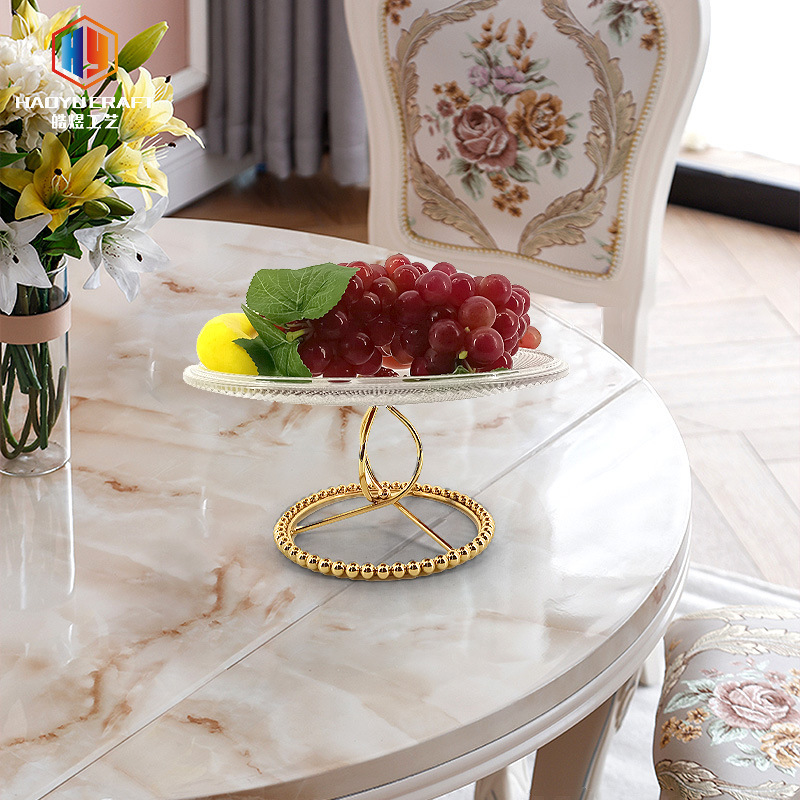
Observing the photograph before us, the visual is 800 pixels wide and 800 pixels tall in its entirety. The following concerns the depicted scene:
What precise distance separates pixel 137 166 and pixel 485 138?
0.96m

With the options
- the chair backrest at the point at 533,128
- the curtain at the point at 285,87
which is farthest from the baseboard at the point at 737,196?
the chair backrest at the point at 533,128

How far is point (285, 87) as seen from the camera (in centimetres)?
328

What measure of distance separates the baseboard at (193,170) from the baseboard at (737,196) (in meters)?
1.41

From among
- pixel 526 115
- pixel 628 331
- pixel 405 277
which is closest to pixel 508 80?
pixel 526 115

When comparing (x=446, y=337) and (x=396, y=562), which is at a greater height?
(x=446, y=337)

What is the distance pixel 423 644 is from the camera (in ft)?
2.45

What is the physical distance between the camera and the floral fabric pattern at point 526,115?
5.16 ft

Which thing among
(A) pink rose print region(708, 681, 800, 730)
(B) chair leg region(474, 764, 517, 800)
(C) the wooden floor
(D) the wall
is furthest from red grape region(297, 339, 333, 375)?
(D) the wall

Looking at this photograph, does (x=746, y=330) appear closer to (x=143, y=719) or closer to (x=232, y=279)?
(x=232, y=279)

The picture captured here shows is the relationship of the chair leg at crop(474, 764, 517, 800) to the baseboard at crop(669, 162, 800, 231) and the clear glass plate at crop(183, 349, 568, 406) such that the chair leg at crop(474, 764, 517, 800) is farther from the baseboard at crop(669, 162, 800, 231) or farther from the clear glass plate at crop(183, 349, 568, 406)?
the baseboard at crop(669, 162, 800, 231)

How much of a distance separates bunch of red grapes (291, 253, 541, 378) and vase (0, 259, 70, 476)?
24cm

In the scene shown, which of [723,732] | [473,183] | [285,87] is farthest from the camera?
[285,87]

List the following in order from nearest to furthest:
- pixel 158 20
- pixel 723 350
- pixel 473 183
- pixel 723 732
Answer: pixel 723 732 < pixel 473 183 < pixel 723 350 < pixel 158 20

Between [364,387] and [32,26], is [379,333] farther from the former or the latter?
[32,26]
